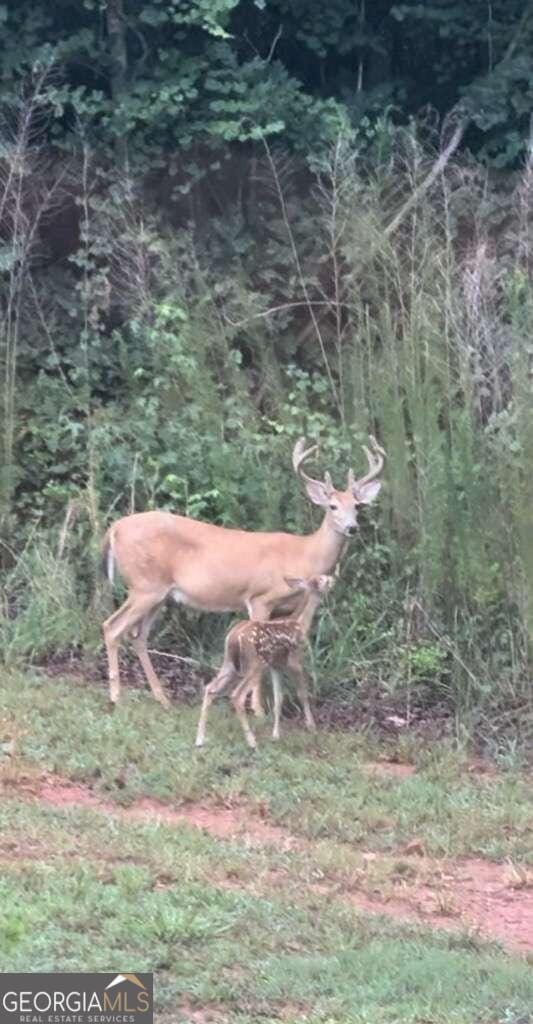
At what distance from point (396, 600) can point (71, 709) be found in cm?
223

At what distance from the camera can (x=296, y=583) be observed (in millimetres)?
11375

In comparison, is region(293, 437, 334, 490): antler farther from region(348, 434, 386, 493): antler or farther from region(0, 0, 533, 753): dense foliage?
region(0, 0, 533, 753): dense foliage

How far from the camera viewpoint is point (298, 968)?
665cm

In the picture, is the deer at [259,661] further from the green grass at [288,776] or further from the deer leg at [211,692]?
the green grass at [288,776]

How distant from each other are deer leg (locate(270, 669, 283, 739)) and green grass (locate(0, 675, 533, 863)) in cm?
11

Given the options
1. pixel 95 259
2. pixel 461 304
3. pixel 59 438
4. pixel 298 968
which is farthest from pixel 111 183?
pixel 298 968

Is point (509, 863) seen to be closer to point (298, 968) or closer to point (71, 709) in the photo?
point (298, 968)

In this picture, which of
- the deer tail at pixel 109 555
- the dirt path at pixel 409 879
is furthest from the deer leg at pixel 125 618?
the dirt path at pixel 409 879

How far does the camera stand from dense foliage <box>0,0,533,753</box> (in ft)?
37.7

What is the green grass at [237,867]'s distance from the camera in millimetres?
6469

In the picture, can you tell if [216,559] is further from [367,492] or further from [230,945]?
[230,945]

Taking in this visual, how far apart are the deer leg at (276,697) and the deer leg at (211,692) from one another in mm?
262

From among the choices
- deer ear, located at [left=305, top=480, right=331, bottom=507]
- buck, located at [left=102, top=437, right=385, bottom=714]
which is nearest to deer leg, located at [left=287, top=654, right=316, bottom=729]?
buck, located at [left=102, top=437, right=385, bottom=714]

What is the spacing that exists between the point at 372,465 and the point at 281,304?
3946 mm
